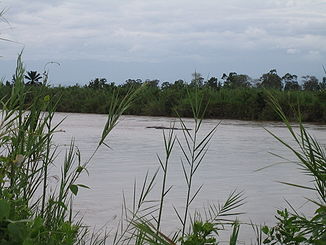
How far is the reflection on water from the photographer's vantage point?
185 inches

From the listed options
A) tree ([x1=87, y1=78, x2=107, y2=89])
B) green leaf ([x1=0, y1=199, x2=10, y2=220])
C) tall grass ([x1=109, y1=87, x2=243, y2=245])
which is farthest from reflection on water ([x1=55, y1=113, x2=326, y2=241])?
tree ([x1=87, y1=78, x2=107, y2=89])

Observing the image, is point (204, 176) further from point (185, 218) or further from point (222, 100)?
point (222, 100)

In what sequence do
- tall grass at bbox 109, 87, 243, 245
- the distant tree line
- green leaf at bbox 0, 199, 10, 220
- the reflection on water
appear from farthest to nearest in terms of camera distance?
the distant tree line → the reflection on water → green leaf at bbox 0, 199, 10, 220 → tall grass at bbox 109, 87, 243, 245

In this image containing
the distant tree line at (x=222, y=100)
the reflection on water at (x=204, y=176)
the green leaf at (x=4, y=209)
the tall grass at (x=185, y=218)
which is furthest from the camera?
the distant tree line at (x=222, y=100)

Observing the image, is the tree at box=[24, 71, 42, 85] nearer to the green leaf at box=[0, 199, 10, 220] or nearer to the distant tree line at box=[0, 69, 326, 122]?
the green leaf at box=[0, 199, 10, 220]

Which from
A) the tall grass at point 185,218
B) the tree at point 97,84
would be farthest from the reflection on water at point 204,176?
the tree at point 97,84

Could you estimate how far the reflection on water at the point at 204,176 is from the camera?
4707mm

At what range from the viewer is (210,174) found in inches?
260

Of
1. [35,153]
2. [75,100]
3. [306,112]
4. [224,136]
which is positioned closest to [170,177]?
[35,153]

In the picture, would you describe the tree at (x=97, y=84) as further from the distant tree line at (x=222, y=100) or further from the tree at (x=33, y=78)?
the tree at (x=33, y=78)

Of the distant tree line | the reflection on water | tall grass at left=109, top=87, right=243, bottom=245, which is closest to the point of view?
tall grass at left=109, top=87, right=243, bottom=245

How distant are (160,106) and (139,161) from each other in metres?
11.1

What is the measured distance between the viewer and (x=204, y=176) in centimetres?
643

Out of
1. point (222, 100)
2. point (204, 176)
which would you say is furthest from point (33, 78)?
point (222, 100)
